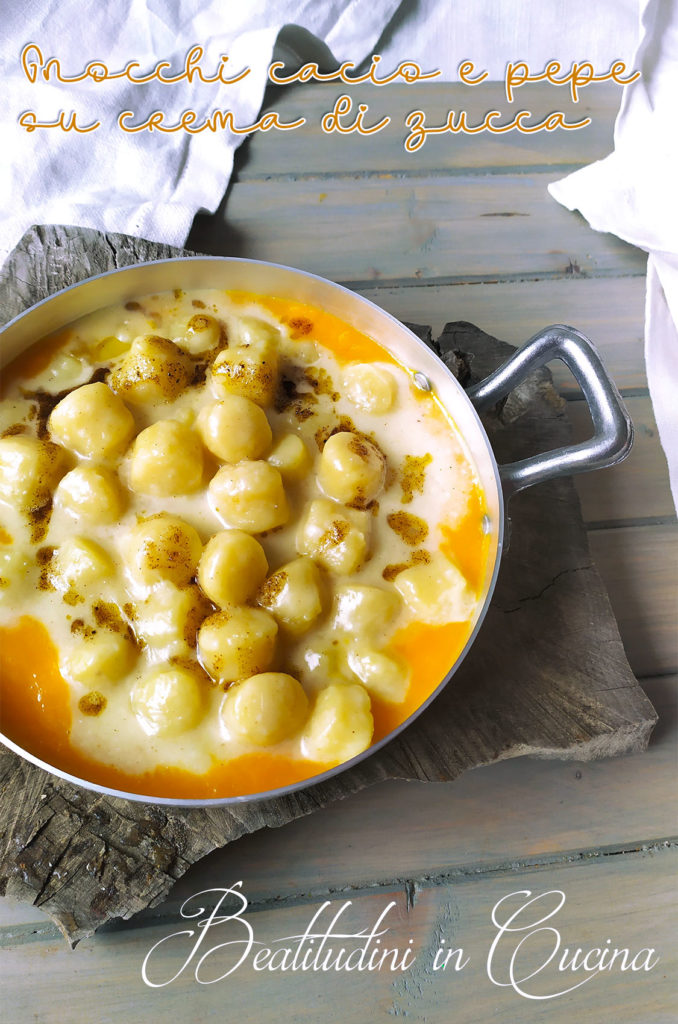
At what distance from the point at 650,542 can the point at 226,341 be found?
83 centimetres

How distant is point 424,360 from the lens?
4.55ft

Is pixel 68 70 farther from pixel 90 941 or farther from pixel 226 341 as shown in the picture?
pixel 90 941

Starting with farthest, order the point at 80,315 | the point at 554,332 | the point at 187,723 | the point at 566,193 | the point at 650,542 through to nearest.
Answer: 1. the point at 566,193
2. the point at 650,542
3. the point at 80,315
4. the point at 554,332
5. the point at 187,723

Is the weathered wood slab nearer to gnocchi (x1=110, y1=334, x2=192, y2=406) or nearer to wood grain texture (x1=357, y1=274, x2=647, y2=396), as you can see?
wood grain texture (x1=357, y1=274, x2=647, y2=396)

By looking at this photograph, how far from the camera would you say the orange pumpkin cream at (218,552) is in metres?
1.12

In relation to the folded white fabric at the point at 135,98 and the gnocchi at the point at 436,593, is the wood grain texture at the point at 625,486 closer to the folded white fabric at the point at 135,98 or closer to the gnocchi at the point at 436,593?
the gnocchi at the point at 436,593

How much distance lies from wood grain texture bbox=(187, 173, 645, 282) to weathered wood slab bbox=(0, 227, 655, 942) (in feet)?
0.81

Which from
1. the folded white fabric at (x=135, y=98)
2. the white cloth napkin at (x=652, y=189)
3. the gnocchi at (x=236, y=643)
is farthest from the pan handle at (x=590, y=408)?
the folded white fabric at (x=135, y=98)

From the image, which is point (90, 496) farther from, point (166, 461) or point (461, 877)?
point (461, 877)

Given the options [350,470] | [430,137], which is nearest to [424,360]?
[350,470]

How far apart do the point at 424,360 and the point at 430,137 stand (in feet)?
2.51

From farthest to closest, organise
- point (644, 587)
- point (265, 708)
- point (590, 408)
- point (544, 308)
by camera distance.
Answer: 1. point (544, 308)
2. point (644, 587)
3. point (590, 408)
4. point (265, 708)

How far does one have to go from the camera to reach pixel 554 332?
4.02ft

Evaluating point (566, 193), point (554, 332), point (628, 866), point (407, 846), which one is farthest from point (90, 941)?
point (566, 193)
